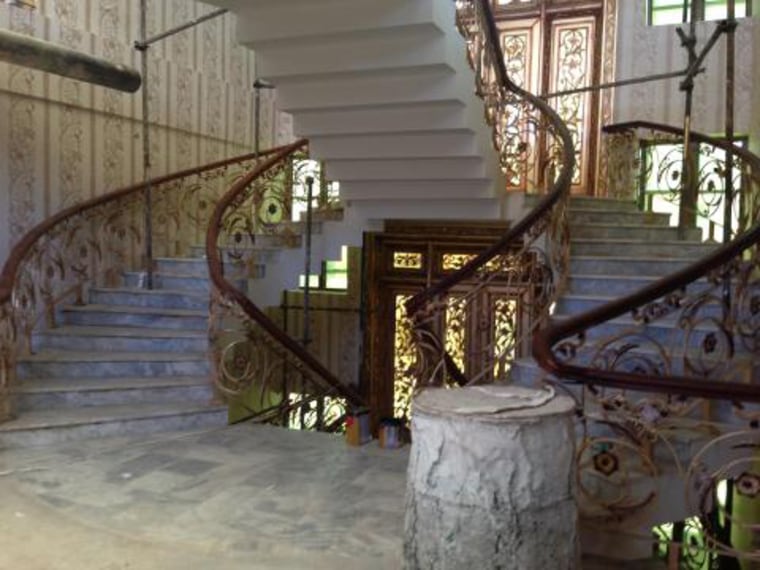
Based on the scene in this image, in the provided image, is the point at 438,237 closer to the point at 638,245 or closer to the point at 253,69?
the point at 638,245

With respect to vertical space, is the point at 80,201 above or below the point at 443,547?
above

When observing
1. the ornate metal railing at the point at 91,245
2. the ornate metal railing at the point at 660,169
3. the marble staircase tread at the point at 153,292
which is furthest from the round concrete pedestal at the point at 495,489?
the ornate metal railing at the point at 660,169

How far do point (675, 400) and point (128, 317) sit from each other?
4032 millimetres

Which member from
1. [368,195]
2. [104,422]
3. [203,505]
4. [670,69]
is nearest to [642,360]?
[203,505]

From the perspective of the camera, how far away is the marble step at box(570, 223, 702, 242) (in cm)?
540

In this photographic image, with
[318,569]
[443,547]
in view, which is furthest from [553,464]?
[318,569]

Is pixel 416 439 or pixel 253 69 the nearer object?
pixel 416 439

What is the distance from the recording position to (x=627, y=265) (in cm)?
473

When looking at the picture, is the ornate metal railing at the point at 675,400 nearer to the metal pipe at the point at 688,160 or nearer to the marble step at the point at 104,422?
the metal pipe at the point at 688,160

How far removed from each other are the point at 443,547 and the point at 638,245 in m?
3.49

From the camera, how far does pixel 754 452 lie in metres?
3.37

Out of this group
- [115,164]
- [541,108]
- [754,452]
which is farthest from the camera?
[115,164]

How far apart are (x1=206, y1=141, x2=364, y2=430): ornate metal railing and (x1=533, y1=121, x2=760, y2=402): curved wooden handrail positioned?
2206mm

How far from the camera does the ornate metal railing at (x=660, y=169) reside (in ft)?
19.9
